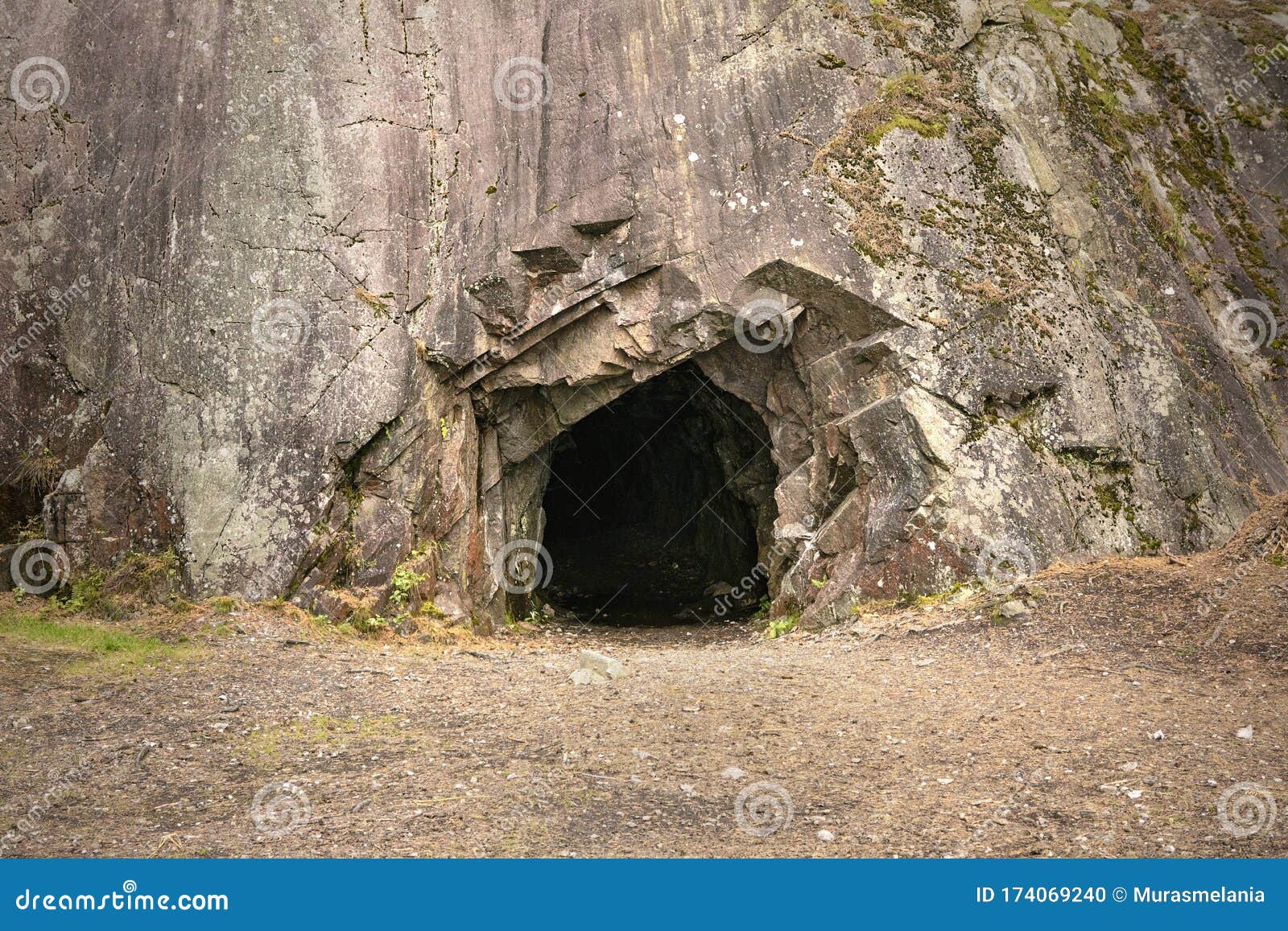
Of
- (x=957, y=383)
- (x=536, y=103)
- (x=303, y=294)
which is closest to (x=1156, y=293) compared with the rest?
(x=957, y=383)

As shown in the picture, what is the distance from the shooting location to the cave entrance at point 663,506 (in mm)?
14133

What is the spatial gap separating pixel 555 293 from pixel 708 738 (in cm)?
552

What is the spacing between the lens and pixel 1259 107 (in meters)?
13.6

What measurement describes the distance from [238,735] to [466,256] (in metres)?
5.55

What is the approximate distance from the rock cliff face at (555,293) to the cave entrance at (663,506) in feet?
6.77

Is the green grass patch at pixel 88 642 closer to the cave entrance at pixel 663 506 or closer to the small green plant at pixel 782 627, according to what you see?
the small green plant at pixel 782 627

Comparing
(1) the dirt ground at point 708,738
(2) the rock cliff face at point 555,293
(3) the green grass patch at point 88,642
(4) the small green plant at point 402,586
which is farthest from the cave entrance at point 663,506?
(3) the green grass patch at point 88,642

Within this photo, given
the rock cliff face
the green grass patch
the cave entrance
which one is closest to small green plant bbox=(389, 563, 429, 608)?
the rock cliff face

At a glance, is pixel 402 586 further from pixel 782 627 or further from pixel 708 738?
pixel 708 738

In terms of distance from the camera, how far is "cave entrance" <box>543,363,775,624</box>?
1413cm

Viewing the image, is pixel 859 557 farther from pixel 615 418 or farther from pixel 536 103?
pixel 615 418

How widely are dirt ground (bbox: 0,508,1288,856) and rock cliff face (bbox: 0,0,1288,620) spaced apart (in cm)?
109

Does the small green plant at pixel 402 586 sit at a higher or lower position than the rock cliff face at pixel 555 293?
lower

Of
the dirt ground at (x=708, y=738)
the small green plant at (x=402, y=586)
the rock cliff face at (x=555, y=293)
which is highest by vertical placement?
the rock cliff face at (x=555, y=293)
